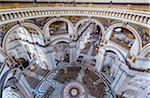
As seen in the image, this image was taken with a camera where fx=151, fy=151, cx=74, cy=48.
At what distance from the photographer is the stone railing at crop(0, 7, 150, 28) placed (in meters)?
10.5

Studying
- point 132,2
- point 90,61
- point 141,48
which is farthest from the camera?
point 90,61

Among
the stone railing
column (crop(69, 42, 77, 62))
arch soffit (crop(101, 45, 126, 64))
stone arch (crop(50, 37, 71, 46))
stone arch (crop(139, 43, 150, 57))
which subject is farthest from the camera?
column (crop(69, 42, 77, 62))

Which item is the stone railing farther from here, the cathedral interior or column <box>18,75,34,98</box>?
column <box>18,75,34,98</box>

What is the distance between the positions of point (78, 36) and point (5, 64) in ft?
25.9

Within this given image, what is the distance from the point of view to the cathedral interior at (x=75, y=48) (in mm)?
11289

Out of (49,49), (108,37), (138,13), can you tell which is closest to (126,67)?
(108,37)

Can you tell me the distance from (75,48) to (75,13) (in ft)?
12.8

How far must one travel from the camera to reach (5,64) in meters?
10.7

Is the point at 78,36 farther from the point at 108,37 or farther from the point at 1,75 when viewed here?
the point at 1,75

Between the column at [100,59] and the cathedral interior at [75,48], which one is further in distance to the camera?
the column at [100,59]

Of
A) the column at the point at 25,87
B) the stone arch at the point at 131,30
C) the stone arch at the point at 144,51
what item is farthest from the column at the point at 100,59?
the column at the point at 25,87

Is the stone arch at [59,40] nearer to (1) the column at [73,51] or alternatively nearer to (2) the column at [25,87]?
(1) the column at [73,51]

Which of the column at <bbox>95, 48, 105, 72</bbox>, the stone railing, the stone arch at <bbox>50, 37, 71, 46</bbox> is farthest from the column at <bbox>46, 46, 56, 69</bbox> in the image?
the column at <bbox>95, 48, 105, 72</bbox>

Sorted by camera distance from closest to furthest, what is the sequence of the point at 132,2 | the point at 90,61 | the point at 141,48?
the point at 141,48
the point at 132,2
the point at 90,61
